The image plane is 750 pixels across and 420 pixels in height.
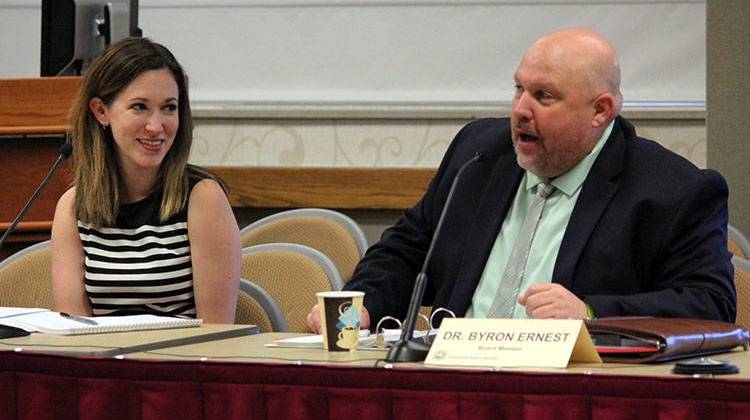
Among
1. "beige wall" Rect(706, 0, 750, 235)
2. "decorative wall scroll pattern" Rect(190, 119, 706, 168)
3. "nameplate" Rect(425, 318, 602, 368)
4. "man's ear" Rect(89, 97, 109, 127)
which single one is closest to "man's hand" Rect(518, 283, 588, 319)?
"nameplate" Rect(425, 318, 602, 368)

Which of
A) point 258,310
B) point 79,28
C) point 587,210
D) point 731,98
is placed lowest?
point 258,310

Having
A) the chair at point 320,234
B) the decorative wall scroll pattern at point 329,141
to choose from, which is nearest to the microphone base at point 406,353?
the chair at point 320,234

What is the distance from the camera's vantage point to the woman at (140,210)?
279 cm

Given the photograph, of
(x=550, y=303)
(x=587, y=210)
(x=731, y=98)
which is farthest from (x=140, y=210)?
(x=731, y=98)

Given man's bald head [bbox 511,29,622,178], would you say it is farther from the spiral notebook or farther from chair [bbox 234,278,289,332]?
the spiral notebook

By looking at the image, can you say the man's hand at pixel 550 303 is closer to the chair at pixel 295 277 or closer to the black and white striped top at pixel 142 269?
the chair at pixel 295 277

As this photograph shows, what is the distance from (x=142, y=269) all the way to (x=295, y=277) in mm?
346

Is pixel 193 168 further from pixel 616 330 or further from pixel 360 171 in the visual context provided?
pixel 360 171

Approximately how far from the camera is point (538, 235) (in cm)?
252

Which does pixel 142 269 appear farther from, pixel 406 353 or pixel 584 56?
pixel 406 353

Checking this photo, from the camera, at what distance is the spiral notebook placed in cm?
218

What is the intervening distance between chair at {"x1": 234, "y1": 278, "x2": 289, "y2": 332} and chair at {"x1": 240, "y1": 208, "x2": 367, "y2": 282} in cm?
67

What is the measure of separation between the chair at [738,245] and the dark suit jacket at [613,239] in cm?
73

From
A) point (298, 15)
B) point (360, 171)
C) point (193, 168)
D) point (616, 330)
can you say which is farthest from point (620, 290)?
point (298, 15)
